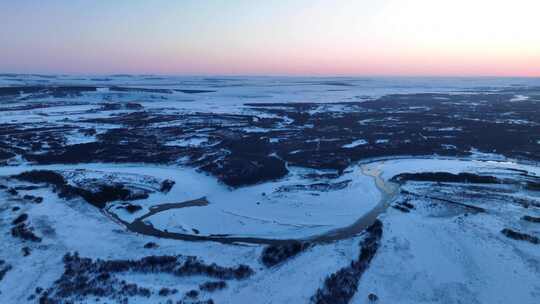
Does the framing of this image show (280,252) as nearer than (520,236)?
Yes

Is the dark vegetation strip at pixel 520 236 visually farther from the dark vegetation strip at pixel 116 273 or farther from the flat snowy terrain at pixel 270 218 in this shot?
the dark vegetation strip at pixel 116 273

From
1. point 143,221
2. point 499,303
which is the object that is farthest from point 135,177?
point 499,303

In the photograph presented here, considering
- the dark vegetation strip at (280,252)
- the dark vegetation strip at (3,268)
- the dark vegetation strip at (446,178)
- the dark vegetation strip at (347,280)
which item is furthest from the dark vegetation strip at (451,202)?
the dark vegetation strip at (3,268)

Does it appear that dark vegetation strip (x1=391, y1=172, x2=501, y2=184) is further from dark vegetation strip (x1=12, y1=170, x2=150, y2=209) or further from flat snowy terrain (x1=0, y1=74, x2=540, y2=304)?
dark vegetation strip (x1=12, y1=170, x2=150, y2=209)

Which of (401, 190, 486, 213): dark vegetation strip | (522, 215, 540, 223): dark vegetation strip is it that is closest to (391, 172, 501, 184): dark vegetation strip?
(401, 190, 486, 213): dark vegetation strip

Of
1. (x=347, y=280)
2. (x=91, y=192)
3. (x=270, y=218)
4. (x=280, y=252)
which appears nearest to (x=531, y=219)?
(x=347, y=280)

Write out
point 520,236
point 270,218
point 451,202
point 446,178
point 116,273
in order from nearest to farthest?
1. point 116,273
2. point 520,236
3. point 270,218
4. point 451,202
5. point 446,178

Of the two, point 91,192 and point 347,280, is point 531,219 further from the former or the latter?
point 91,192
